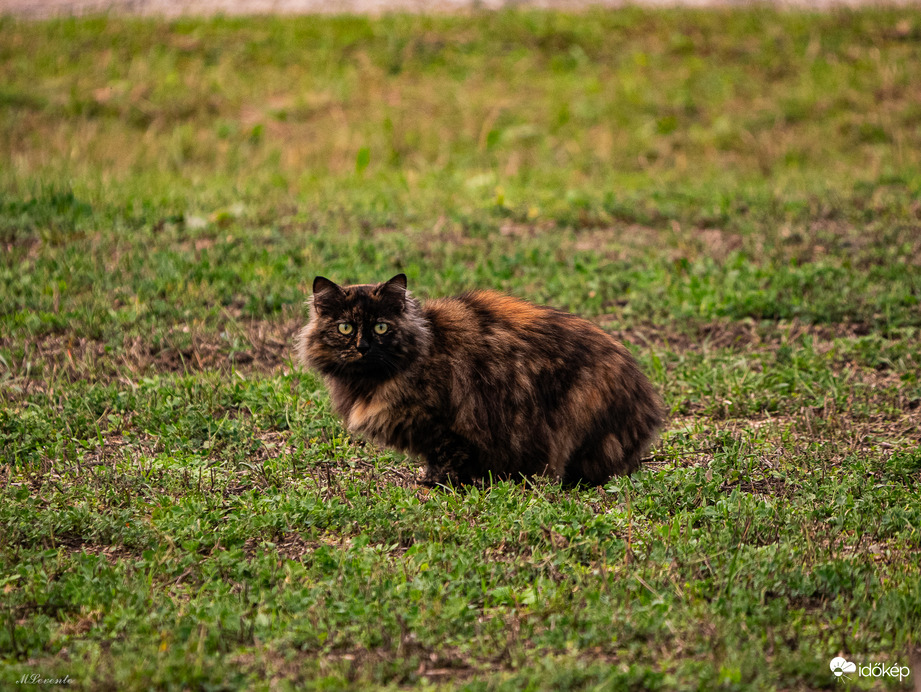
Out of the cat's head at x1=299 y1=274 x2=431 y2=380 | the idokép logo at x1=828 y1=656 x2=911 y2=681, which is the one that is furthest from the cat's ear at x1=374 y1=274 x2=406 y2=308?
the idokép logo at x1=828 y1=656 x2=911 y2=681

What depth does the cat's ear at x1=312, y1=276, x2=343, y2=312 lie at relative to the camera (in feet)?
16.5

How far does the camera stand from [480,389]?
4.90m

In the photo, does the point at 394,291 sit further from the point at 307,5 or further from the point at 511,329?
the point at 307,5

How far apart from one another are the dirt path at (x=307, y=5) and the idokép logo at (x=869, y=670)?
1524 centimetres

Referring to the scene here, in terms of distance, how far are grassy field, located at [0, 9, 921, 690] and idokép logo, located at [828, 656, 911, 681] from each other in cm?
4

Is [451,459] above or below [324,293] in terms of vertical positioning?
below

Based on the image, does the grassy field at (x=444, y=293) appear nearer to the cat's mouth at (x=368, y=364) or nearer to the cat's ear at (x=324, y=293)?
the cat's mouth at (x=368, y=364)

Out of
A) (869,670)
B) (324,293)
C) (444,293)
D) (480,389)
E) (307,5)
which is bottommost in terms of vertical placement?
(869,670)

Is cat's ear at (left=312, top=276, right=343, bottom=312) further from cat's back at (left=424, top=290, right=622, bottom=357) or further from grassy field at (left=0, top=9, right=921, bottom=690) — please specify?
grassy field at (left=0, top=9, right=921, bottom=690)

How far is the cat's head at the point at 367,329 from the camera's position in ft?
16.1

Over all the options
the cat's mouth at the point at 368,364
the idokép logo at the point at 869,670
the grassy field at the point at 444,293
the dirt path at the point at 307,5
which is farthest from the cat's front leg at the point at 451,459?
the dirt path at the point at 307,5

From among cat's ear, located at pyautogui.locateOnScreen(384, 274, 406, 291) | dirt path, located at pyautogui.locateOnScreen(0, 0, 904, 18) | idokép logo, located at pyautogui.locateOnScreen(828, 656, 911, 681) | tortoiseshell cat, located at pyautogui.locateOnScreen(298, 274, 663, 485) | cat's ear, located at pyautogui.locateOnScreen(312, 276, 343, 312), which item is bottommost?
idokép logo, located at pyautogui.locateOnScreen(828, 656, 911, 681)

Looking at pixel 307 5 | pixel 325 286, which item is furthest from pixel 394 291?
pixel 307 5

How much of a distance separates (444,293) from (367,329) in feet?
9.82
